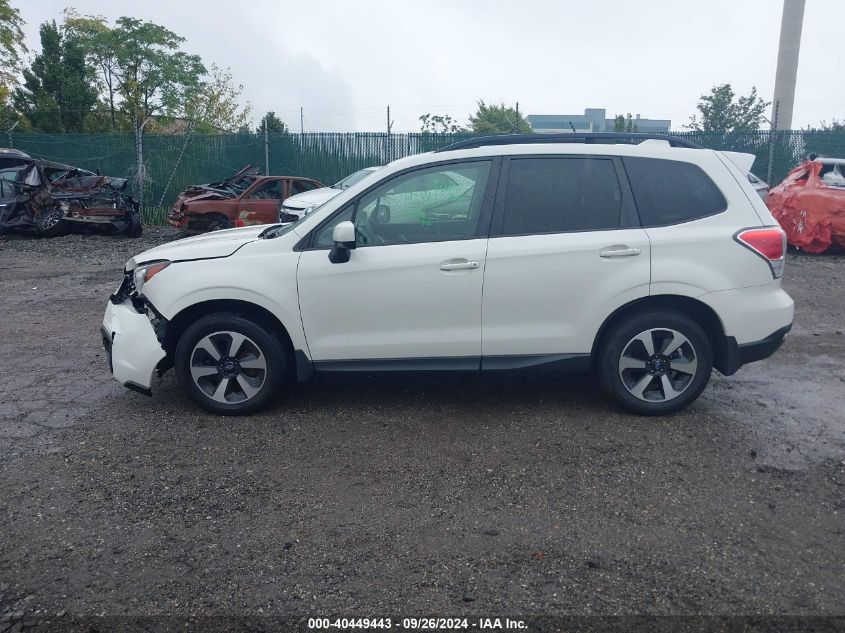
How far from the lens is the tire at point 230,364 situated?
5.16 m

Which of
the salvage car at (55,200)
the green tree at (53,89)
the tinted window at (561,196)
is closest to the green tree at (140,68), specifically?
the green tree at (53,89)

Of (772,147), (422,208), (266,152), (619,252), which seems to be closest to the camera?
(619,252)

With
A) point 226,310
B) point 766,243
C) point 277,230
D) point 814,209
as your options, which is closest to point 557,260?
point 766,243

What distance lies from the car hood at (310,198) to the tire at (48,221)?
490 cm

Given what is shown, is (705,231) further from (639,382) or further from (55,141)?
(55,141)

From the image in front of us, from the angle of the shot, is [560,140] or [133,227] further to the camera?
[133,227]

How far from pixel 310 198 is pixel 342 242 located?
9530 mm

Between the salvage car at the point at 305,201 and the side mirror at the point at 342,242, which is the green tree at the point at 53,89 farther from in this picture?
the side mirror at the point at 342,242

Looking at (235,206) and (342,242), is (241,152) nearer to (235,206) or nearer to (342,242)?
(235,206)

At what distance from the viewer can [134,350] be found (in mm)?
5207

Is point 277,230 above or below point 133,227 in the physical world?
above

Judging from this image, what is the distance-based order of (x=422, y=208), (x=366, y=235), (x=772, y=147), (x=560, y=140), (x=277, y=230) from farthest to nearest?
(x=772, y=147) → (x=277, y=230) → (x=560, y=140) → (x=422, y=208) → (x=366, y=235)

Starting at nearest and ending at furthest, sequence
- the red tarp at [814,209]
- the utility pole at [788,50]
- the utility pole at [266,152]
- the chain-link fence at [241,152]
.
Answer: the red tarp at [814,209] → the chain-link fence at [241,152] → the utility pole at [266,152] → the utility pole at [788,50]

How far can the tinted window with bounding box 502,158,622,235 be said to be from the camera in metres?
5.19
